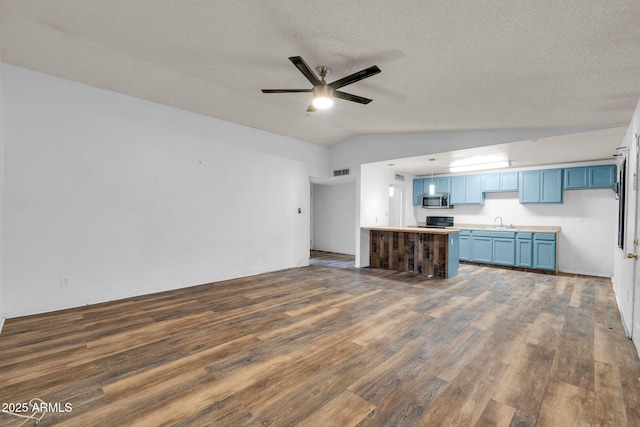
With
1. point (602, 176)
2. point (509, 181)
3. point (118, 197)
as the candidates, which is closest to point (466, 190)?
point (509, 181)

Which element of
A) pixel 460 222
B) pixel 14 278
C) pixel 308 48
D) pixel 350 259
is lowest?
pixel 350 259

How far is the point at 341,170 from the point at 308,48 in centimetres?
435

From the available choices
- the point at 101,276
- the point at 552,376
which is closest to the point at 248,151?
the point at 101,276

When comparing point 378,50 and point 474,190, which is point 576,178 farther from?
point 378,50

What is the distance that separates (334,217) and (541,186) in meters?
5.21

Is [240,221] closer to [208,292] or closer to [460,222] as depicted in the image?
[208,292]

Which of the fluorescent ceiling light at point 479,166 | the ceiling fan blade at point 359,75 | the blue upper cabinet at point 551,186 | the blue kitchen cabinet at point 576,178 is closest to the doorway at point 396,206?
the fluorescent ceiling light at point 479,166

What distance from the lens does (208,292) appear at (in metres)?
4.45

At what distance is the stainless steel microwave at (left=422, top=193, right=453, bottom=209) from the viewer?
7605 millimetres

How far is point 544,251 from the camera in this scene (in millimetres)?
5984

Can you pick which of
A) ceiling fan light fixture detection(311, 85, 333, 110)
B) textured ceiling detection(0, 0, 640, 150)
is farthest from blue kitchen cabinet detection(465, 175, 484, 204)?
ceiling fan light fixture detection(311, 85, 333, 110)

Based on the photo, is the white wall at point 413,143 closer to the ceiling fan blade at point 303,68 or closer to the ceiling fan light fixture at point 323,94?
the ceiling fan light fixture at point 323,94

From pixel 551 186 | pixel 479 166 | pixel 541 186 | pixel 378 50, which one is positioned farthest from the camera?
pixel 479 166

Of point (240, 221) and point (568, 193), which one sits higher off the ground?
point (568, 193)
